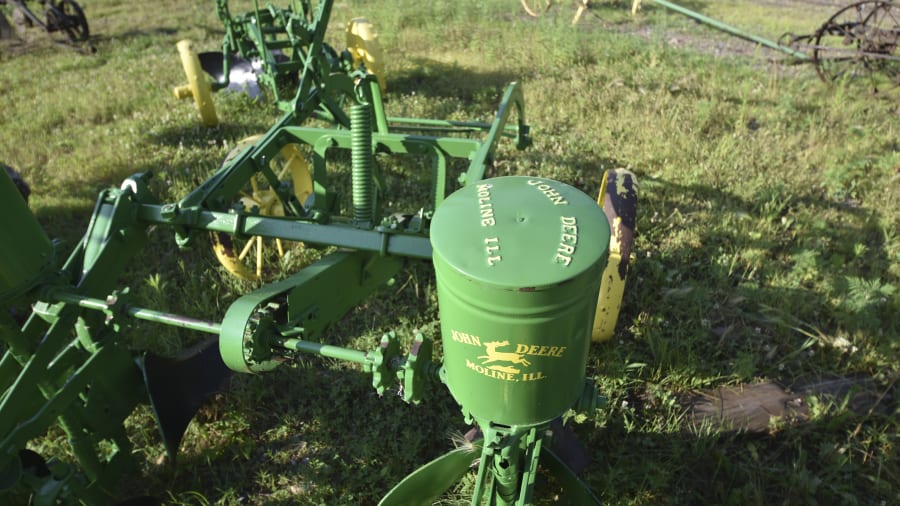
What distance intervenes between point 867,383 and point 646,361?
1.23 meters

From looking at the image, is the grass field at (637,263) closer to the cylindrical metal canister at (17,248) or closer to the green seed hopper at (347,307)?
the green seed hopper at (347,307)

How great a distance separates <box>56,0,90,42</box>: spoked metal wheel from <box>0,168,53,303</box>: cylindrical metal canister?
385 inches

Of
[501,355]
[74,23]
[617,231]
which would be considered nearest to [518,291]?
[501,355]

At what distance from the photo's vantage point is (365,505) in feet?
9.29

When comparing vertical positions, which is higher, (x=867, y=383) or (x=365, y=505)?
(x=867, y=383)

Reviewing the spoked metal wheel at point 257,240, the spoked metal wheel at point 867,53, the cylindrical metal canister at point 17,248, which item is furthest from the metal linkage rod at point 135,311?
the spoked metal wheel at point 867,53

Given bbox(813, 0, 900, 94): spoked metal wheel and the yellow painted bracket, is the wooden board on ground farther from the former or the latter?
bbox(813, 0, 900, 94): spoked metal wheel

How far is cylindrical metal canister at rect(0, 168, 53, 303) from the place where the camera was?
7.04ft

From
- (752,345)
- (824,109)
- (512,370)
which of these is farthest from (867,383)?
(824,109)

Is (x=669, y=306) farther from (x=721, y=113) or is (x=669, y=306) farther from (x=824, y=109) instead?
(x=824, y=109)

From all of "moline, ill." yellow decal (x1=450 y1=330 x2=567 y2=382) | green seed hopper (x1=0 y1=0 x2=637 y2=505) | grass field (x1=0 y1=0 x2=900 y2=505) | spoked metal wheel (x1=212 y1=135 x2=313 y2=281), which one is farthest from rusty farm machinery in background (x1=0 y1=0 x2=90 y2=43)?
"moline, ill." yellow decal (x1=450 y1=330 x2=567 y2=382)

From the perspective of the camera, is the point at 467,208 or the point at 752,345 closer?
the point at 467,208

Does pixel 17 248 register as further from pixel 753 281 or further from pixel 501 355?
pixel 753 281

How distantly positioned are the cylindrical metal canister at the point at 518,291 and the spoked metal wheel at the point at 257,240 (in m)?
2.51
